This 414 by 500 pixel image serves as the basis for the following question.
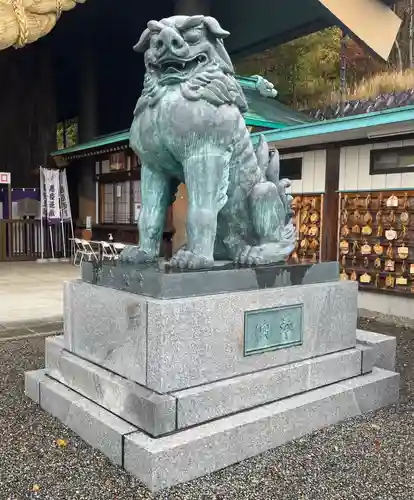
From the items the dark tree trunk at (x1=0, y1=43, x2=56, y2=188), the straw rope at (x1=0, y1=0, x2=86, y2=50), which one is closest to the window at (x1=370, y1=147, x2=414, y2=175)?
the straw rope at (x1=0, y1=0, x2=86, y2=50)

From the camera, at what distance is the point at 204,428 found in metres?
2.50

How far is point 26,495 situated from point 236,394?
112 cm

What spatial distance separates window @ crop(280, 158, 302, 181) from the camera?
7789 millimetres

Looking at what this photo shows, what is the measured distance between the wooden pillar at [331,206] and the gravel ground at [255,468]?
14.3 ft

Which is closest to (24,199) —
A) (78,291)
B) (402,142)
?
(402,142)

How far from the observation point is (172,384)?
251 centimetres

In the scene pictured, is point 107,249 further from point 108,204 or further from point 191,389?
point 191,389

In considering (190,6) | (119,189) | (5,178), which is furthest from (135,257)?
(5,178)

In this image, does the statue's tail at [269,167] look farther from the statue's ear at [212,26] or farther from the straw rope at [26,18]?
the straw rope at [26,18]

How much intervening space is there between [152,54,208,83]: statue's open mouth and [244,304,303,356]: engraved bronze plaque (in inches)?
54.4

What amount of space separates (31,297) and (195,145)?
221 inches

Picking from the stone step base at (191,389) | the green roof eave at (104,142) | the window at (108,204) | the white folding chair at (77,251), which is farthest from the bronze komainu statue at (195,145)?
the window at (108,204)

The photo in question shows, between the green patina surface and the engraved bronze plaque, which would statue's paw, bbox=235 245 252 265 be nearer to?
the engraved bronze plaque

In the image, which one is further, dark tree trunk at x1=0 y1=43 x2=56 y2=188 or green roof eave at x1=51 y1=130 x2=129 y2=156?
dark tree trunk at x1=0 y1=43 x2=56 y2=188
